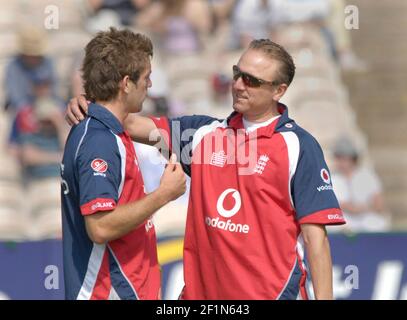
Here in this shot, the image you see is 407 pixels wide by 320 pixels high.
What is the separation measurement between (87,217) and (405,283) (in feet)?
11.7

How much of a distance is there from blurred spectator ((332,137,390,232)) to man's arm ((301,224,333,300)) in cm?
304

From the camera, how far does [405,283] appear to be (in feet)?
20.2

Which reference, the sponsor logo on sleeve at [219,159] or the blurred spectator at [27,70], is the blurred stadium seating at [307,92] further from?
the sponsor logo on sleeve at [219,159]

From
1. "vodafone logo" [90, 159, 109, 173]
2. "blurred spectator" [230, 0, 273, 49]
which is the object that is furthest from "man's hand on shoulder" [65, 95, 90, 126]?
"blurred spectator" [230, 0, 273, 49]

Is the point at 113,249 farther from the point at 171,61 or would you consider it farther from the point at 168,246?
the point at 171,61

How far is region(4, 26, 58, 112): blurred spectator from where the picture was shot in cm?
633

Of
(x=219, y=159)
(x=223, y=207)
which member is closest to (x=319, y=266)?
(x=223, y=207)

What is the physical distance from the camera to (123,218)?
314cm

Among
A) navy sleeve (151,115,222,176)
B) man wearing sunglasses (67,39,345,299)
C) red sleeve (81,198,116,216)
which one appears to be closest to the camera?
red sleeve (81,198,116,216)

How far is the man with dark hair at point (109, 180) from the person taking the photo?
10.4 feet

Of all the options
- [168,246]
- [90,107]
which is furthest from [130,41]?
[168,246]

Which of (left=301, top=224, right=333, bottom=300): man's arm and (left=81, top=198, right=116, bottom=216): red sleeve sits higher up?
(left=81, top=198, right=116, bottom=216): red sleeve

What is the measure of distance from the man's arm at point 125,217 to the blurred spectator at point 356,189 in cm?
338

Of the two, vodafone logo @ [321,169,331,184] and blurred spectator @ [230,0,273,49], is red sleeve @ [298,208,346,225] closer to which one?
vodafone logo @ [321,169,331,184]
